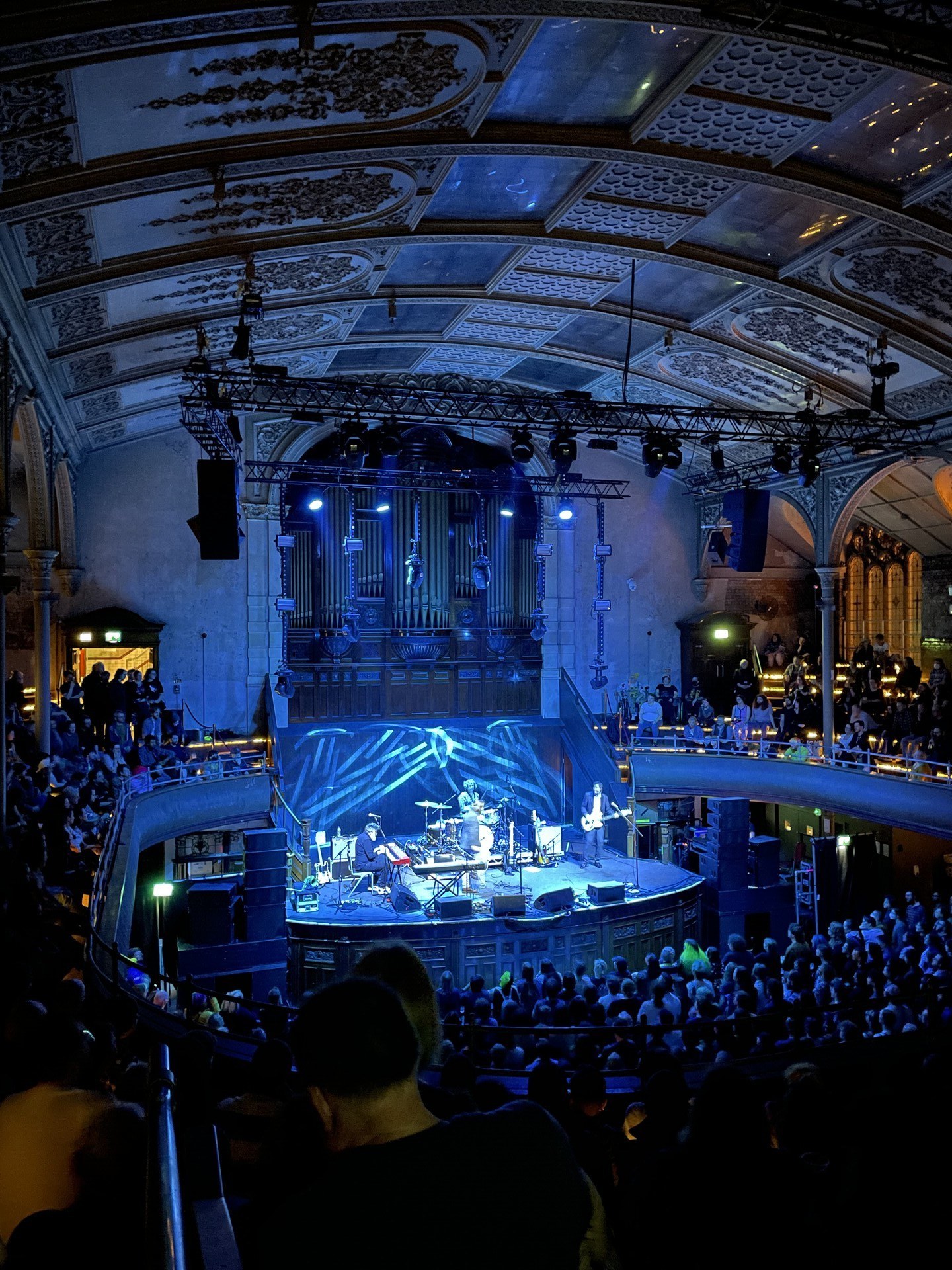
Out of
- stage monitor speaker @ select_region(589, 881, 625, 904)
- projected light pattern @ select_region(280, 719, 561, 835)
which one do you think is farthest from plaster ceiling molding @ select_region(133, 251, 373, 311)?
projected light pattern @ select_region(280, 719, 561, 835)

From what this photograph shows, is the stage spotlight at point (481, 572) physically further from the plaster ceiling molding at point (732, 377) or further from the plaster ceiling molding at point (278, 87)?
the plaster ceiling molding at point (278, 87)

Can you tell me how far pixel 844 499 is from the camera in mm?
17016

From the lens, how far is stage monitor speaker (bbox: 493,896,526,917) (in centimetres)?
1318

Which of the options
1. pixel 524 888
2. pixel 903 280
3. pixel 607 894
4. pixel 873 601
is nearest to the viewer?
pixel 903 280

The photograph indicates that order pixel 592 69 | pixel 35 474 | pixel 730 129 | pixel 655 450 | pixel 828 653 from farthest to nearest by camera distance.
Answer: pixel 828 653, pixel 655 450, pixel 35 474, pixel 730 129, pixel 592 69

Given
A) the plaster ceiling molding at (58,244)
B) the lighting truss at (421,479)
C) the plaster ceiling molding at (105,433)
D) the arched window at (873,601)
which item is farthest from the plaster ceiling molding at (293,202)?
the arched window at (873,601)

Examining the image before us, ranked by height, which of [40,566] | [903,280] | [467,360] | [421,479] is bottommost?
[40,566]

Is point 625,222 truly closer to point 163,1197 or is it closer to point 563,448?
point 563,448

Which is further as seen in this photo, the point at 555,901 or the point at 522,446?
the point at 522,446

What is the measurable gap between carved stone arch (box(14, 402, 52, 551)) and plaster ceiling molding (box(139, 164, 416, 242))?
3341 mm

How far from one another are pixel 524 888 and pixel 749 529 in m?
6.41

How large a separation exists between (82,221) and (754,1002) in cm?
881

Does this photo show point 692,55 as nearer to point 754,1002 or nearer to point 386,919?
point 754,1002

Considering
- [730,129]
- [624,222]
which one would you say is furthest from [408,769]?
[730,129]
